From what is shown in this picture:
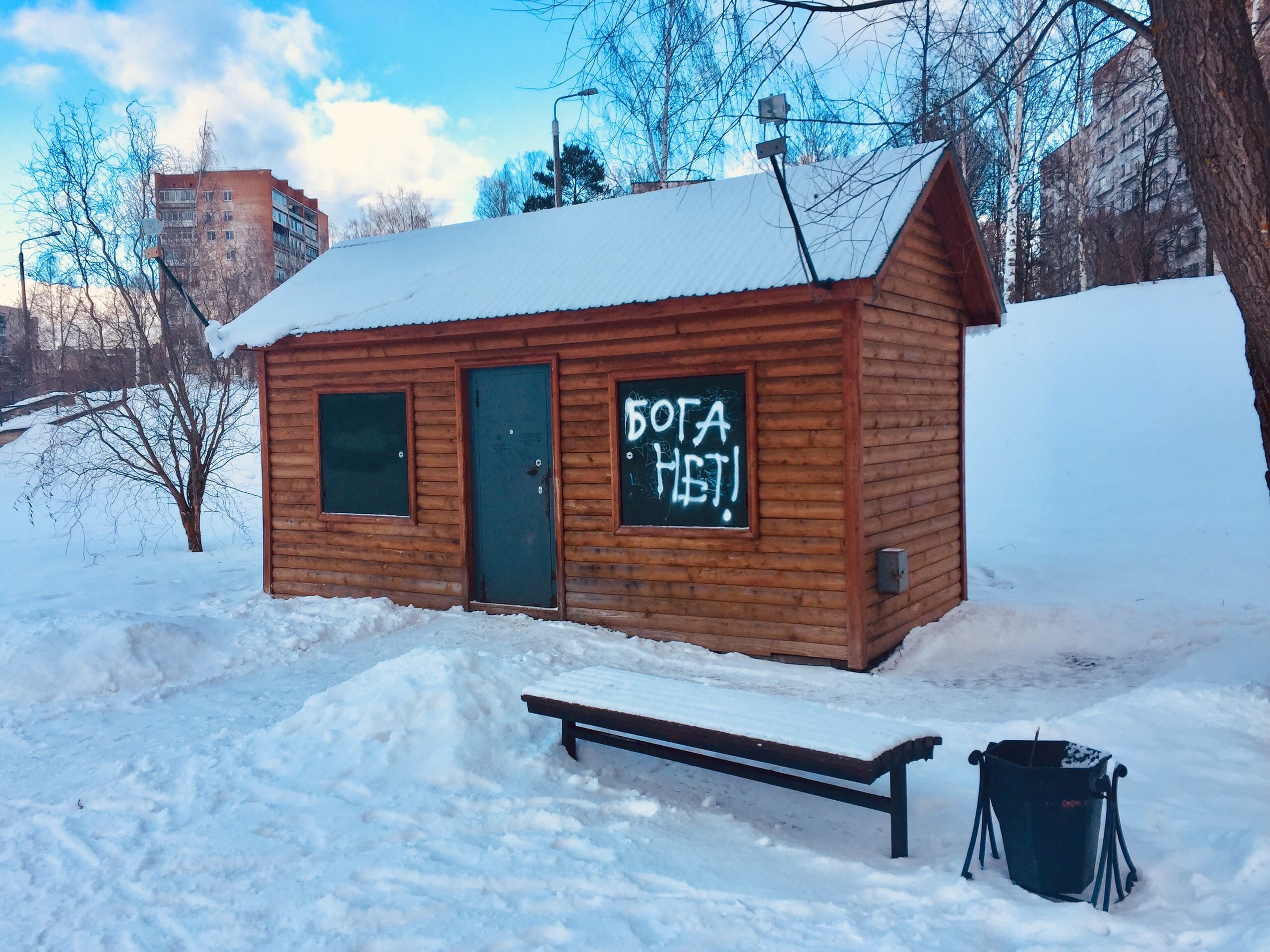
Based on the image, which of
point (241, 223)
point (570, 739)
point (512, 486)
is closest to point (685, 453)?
point (512, 486)

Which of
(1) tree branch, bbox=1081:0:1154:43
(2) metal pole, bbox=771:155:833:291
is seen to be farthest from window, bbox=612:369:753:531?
(1) tree branch, bbox=1081:0:1154:43

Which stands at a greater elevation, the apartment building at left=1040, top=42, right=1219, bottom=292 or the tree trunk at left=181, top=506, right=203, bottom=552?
the apartment building at left=1040, top=42, right=1219, bottom=292

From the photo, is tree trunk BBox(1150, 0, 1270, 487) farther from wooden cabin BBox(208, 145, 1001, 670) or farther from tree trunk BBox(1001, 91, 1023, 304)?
tree trunk BBox(1001, 91, 1023, 304)

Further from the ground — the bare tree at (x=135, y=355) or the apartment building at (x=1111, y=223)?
the apartment building at (x=1111, y=223)

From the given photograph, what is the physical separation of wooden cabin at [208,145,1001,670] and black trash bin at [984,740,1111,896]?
353 centimetres

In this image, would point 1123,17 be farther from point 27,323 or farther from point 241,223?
point 241,223

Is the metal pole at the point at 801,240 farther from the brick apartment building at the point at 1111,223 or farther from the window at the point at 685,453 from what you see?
the brick apartment building at the point at 1111,223

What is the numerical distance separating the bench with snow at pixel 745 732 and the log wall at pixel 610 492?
238 centimetres

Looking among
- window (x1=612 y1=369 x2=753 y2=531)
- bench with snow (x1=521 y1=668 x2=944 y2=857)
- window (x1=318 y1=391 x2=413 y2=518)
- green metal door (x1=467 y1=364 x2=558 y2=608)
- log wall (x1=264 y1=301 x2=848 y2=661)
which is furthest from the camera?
window (x1=318 y1=391 x2=413 y2=518)

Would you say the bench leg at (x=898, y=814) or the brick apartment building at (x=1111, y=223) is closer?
the bench leg at (x=898, y=814)

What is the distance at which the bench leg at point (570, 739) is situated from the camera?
4.86 metres

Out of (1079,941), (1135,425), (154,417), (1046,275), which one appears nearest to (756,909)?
(1079,941)

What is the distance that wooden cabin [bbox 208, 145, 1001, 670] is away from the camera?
717cm

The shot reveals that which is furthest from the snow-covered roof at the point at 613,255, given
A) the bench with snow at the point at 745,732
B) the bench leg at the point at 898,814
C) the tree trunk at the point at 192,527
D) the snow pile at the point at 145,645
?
the tree trunk at the point at 192,527
